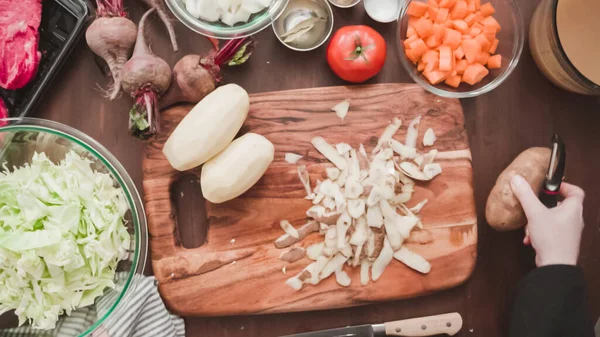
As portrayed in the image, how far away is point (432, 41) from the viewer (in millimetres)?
1371

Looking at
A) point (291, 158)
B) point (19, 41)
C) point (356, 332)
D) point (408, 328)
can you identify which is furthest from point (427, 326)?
point (19, 41)

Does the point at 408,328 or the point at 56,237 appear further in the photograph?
the point at 408,328

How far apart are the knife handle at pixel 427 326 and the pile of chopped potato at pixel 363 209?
0.13 m

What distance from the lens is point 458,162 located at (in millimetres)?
1428

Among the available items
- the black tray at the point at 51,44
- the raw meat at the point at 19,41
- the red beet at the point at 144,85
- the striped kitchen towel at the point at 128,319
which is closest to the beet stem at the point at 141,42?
the red beet at the point at 144,85

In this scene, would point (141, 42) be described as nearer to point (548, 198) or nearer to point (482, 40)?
point (482, 40)

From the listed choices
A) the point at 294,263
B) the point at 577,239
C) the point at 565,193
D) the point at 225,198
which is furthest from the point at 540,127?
the point at 225,198

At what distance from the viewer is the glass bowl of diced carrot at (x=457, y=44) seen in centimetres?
136

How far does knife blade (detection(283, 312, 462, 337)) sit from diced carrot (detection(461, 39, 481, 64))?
692 mm

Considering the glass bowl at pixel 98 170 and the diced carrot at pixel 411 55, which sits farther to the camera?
the diced carrot at pixel 411 55

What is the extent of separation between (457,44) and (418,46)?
0.10 metres

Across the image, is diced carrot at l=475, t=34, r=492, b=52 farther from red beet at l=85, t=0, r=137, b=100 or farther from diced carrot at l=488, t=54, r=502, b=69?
red beet at l=85, t=0, r=137, b=100

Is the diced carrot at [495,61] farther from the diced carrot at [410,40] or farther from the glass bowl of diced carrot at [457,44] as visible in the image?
the diced carrot at [410,40]

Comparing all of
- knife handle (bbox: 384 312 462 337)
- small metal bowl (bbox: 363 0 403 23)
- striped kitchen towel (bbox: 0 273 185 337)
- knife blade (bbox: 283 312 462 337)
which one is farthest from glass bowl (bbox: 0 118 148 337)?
small metal bowl (bbox: 363 0 403 23)
